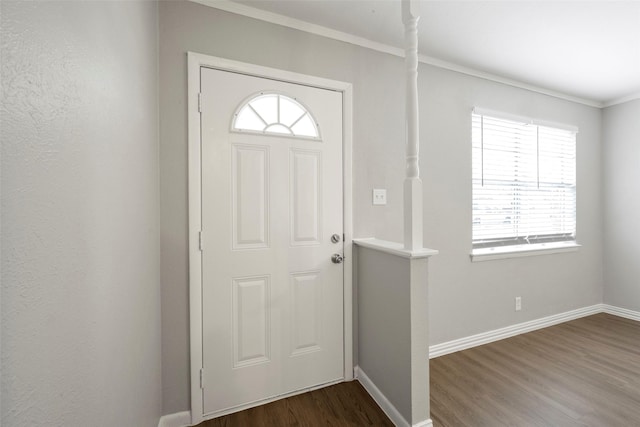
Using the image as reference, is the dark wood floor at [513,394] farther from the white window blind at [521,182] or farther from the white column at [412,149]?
the white column at [412,149]

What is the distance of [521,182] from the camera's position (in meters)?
2.84

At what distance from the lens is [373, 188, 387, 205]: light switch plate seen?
213 centimetres

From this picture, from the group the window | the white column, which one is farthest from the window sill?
the window

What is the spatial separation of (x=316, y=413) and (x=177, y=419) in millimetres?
814

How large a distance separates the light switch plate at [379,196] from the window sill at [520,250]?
1073 millimetres

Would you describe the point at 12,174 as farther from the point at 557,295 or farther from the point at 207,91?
the point at 557,295

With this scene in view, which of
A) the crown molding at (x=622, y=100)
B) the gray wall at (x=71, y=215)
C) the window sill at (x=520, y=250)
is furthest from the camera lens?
the crown molding at (x=622, y=100)

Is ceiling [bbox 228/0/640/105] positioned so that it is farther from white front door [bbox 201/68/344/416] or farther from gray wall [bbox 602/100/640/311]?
gray wall [bbox 602/100/640/311]

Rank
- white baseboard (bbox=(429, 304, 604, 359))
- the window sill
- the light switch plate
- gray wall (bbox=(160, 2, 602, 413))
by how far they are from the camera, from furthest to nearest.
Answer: the window sill < white baseboard (bbox=(429, 304, 604, 359)) < the light switch plate < gray wall (bbox=(160, 2, 602, 413))

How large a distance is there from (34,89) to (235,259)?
1344mm

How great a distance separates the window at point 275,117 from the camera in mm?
1759

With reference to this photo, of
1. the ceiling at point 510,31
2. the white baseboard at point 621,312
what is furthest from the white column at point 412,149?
the white baseboard at point 621,312

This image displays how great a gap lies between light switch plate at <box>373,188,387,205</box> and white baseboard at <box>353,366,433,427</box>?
124 centimetres

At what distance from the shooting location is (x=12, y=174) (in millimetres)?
443
